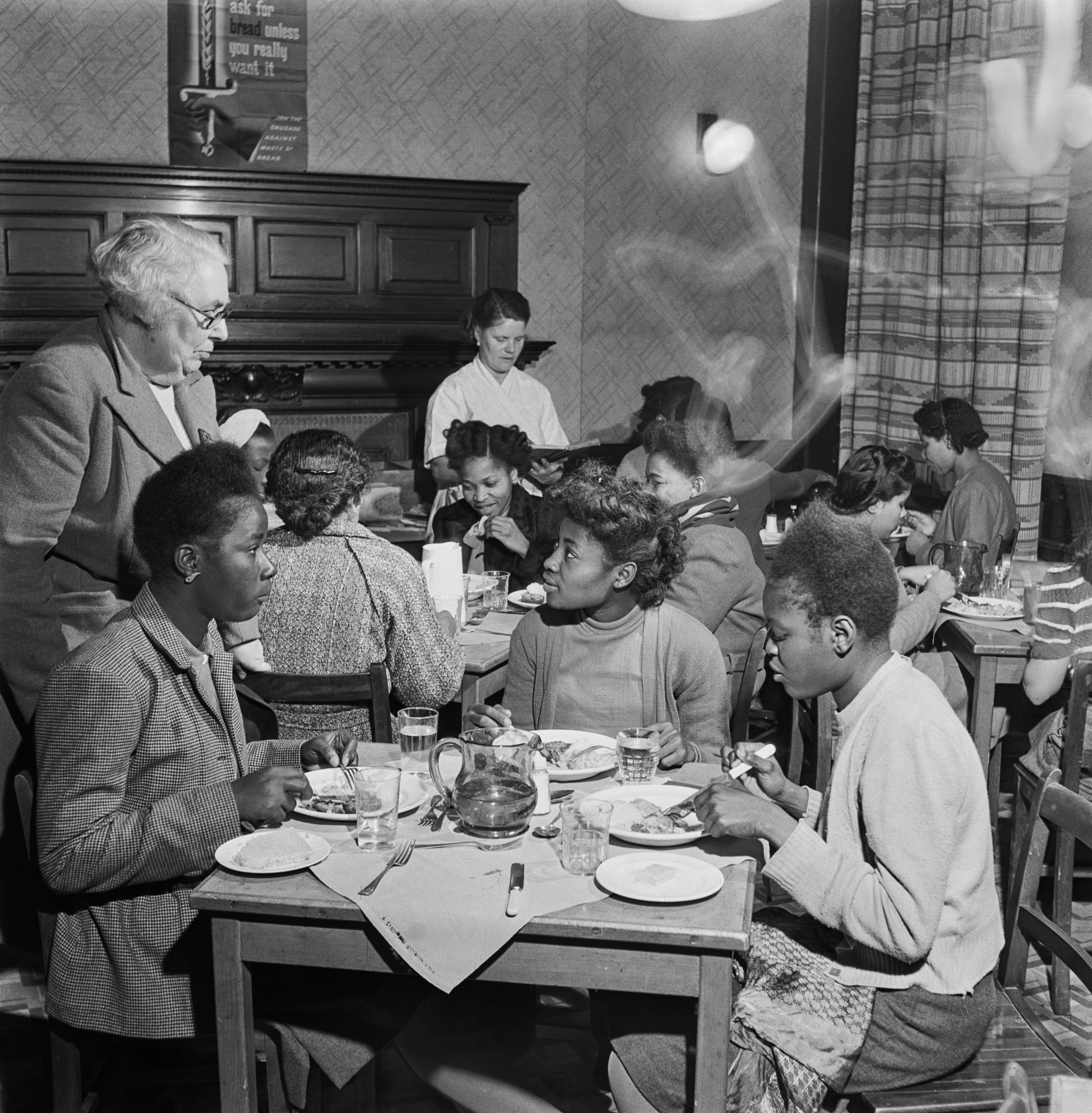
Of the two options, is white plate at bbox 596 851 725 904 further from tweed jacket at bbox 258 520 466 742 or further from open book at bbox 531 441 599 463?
open book at bbox 531 441 599 463

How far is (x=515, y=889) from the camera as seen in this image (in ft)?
6.03

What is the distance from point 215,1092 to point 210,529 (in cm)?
128

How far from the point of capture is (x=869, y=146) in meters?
6.14

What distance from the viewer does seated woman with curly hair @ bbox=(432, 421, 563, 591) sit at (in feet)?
14.7

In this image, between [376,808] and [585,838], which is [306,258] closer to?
[376,808]

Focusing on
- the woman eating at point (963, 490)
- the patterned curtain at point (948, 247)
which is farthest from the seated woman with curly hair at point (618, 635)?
the patterned curtain at point (948, 247)

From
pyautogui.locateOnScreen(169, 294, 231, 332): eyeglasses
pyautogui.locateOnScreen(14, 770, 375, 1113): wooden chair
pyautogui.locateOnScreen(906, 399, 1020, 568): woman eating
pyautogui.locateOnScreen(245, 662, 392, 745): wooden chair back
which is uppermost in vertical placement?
pyautogui.locateOnScreen(169, 294, 231, 332): eyeglasses

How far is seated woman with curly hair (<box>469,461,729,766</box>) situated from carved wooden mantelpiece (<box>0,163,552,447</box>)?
12.7ft

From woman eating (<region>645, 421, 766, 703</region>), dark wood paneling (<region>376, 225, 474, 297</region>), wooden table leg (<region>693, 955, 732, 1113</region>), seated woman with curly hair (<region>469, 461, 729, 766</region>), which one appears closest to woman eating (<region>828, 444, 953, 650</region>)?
woman eating (<region>645, 421, 766, 703</region>)

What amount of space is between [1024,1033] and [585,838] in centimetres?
81

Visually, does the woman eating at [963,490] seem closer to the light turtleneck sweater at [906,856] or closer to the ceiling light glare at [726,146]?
the ceiling light glare at [726,146]

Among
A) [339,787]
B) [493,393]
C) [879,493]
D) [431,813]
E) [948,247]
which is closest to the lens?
[431,813]

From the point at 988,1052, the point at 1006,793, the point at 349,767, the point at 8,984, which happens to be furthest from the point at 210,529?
the point at 1006,793

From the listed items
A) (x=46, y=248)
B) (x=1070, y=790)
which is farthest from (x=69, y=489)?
(x=46, y=248)
